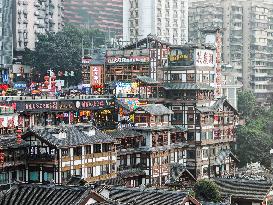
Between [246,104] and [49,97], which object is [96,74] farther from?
[246,104]

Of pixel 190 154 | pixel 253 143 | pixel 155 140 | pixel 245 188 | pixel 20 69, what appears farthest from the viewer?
pixel 20 69

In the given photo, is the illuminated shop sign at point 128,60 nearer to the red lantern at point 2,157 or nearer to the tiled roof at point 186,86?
the tiled roof at point 186,86

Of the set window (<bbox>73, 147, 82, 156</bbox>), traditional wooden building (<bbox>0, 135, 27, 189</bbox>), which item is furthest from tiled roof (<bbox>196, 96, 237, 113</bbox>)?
traditional wooden building (<bbox>0, 135, 27, 189</bbox>)

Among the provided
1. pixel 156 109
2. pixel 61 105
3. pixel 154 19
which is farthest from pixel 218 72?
pixel 154 19

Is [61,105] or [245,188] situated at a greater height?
[61,105]

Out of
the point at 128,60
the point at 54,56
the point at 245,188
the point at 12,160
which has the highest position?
the point at 54,56

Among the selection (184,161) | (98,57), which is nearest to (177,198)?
(184,161)

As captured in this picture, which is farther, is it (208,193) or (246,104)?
(246,104)
